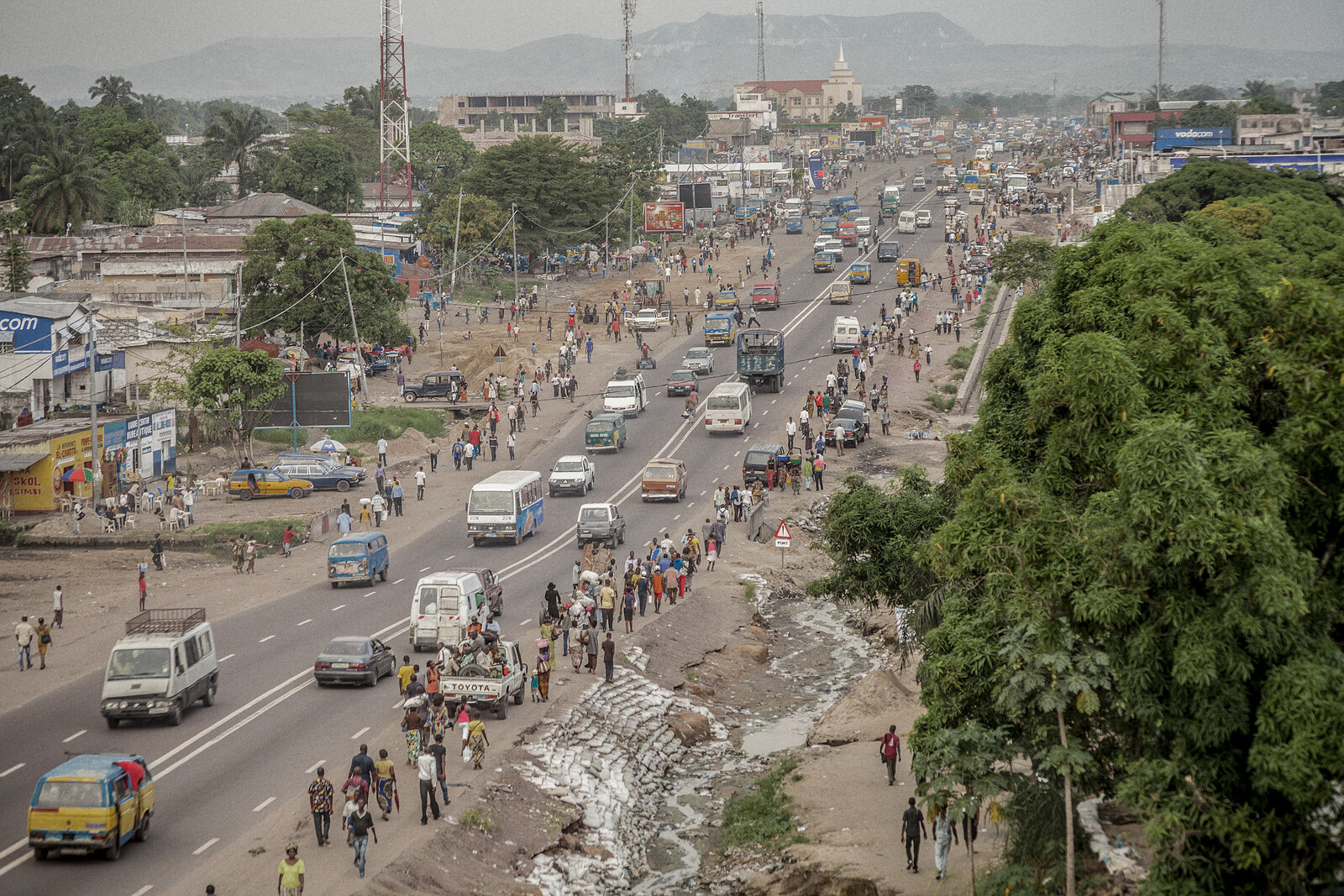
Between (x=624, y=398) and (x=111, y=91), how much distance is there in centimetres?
14343

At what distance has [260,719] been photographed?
28.2 metres

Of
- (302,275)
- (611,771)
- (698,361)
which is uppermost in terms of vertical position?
(302,275)

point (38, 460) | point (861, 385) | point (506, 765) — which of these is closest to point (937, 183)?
point (861, 385)

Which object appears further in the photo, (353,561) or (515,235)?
(515,235)

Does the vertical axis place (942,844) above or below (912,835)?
above

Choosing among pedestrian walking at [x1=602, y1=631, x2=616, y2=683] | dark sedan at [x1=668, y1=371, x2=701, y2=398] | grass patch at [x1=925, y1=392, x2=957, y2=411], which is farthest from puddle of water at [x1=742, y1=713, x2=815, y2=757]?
grass patch at [x1=925, y1=392, x2=957, y2=411]

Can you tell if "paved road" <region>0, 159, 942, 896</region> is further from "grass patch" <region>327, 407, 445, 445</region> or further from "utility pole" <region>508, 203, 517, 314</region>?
"utility pole" <region>508, 203, 517, 314</region>

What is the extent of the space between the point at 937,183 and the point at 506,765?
153 metres

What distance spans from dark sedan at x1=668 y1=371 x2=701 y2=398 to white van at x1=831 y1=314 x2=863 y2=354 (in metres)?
12.1

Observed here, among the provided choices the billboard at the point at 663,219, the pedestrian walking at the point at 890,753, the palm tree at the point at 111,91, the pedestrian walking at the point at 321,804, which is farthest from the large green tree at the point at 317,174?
the pedestrian walking at the point at 321,804

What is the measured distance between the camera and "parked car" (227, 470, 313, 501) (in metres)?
50.5

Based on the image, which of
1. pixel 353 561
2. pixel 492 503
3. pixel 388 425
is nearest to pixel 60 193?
pixel 388 425

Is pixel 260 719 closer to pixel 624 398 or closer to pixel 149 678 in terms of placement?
pixel 149 678

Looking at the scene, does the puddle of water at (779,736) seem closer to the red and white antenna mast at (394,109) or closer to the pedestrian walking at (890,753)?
the pedestrian walking at (890,753)
